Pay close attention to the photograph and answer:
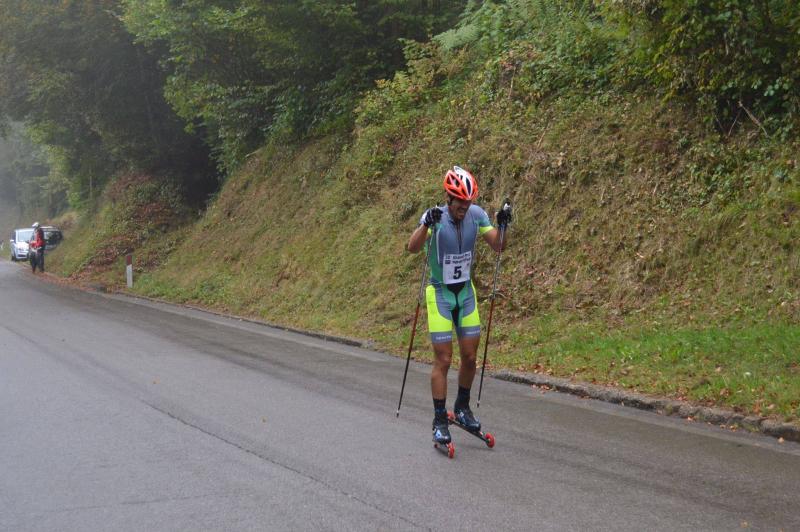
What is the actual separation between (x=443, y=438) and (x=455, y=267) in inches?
56.5

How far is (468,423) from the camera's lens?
7250 mm

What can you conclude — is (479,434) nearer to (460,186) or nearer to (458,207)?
(458,207)

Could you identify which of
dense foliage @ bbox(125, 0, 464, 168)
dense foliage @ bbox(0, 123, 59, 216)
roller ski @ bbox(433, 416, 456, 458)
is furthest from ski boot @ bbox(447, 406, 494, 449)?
dense foliage @ bbox(0, 123, 59, 216)

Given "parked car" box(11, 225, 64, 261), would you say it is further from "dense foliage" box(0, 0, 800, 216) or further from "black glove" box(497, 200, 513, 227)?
"black glove" box(497, 200, 513, 227)

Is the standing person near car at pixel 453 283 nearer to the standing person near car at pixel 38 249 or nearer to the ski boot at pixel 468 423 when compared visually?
the ski boot at pixel 468 423

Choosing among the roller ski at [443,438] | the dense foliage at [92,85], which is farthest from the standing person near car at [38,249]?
the roller ski at [443,438]

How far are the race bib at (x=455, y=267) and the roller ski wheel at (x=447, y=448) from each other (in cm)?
136

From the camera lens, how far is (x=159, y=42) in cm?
3231

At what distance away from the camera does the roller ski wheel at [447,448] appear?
6844 millimetres

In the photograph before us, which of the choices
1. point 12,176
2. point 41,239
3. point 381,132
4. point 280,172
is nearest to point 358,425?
point 381,132

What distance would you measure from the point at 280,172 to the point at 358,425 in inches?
766

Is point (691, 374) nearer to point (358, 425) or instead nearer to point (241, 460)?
point (358, 425)

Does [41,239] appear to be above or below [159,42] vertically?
below

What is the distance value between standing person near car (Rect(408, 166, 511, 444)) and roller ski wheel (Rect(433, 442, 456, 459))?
87 mm
